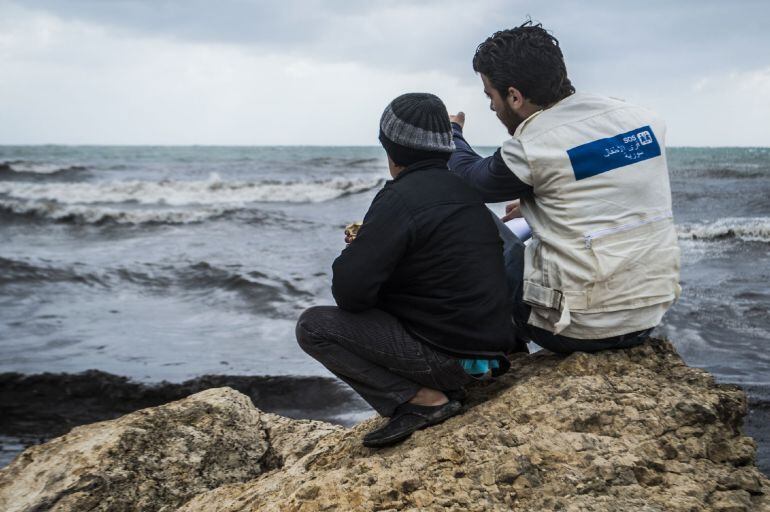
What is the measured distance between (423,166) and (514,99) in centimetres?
46

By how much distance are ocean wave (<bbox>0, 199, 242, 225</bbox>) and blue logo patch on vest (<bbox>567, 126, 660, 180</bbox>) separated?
53.9 feet

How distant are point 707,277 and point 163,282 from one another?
26.1 ft

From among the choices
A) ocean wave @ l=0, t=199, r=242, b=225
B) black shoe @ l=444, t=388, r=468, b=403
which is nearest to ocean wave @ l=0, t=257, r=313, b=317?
black shoe @ l=444, t=388, r=468, b=403

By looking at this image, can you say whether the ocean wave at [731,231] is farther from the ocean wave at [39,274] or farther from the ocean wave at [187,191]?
the ocean wave at [187,191]

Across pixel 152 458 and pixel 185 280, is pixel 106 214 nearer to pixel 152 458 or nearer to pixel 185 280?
pixel 185 280

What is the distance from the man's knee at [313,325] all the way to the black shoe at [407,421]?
0.43m

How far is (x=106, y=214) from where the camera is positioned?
61.3ft

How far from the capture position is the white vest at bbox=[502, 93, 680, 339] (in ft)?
8.89

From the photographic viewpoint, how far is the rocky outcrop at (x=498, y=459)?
7.85 feet

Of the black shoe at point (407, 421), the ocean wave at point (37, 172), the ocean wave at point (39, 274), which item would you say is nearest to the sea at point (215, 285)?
the ocean wave at point (39, 274)

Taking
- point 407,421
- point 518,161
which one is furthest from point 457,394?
point 518,161

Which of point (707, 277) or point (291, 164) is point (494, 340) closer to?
point (707, 277)

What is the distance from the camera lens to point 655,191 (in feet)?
9.04

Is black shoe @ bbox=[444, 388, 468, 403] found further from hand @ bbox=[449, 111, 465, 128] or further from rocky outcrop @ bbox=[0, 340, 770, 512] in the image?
hand @ bbox=[449, 111, 465, 128]
